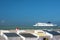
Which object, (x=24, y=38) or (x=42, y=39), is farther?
(x=42, y=39)

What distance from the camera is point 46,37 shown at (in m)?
16.6

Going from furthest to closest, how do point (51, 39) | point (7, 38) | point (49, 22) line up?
point (49, 22) < point (51, 39) < point (7, 38)

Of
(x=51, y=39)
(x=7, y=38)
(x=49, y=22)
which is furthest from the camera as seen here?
(x=49, y=22)

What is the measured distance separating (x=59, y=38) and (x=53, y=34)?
0.57 m

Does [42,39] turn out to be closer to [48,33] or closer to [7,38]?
[48,33]

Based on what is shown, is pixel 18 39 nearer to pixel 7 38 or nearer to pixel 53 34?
pixel 7 38

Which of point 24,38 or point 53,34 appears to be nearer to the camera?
point 24,38

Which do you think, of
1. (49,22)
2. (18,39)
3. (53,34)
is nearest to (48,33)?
(53,34)

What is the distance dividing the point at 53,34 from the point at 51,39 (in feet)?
1.65

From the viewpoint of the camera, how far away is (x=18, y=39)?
15.4 m

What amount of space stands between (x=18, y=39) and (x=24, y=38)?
1.49 ft

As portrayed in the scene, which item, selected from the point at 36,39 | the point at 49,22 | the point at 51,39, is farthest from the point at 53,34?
the point at 49,22

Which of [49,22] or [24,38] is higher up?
[49,22]

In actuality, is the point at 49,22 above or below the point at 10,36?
above
